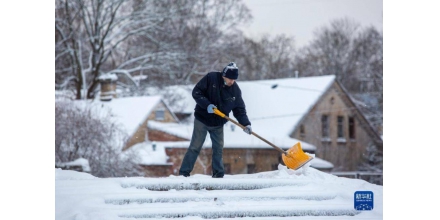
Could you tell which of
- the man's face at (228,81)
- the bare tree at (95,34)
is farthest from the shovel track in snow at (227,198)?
the bare tree at (95,34)

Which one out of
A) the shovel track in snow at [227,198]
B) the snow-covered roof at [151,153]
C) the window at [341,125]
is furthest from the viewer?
the window at [341,125]

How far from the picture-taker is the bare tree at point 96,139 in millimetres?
13242

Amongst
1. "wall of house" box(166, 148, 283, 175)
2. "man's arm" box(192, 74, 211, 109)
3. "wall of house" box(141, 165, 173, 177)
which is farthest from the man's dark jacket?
"wall of house" box(141, 165, 173, 177)

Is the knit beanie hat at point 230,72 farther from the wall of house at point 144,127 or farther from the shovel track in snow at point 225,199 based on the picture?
the wall of house at point 144,127

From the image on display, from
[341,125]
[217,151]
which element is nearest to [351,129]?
[341,125]

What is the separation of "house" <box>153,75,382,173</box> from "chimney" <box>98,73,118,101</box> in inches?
37.8

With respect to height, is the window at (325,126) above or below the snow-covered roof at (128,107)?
below

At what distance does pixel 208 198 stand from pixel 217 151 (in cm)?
121

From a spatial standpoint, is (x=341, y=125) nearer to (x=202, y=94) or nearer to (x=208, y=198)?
(x=202, y=94)

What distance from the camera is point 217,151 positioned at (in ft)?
27.2

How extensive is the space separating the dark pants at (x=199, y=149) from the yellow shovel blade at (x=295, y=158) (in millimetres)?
644

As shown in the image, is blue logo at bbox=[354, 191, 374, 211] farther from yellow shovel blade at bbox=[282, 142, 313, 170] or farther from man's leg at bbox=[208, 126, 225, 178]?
man's leg at bbox=[208, 126, 225, 178]
